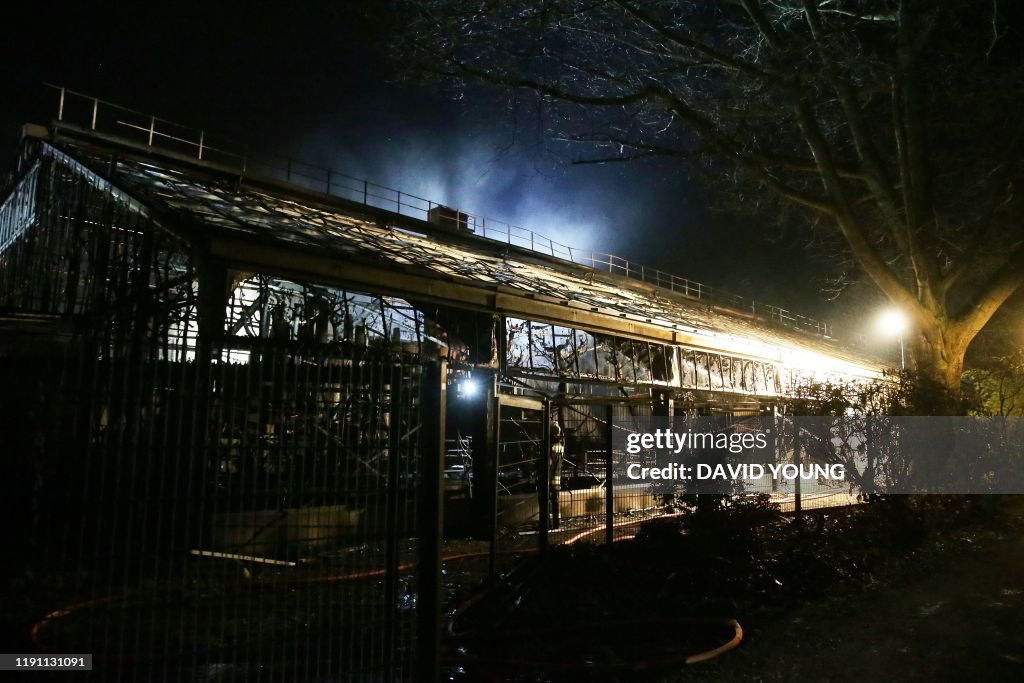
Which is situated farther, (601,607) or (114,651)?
(601,607)

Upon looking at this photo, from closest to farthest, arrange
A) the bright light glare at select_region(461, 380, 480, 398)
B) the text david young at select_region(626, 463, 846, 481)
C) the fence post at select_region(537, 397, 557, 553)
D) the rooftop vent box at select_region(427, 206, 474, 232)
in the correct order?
the fence post at select_region(537, 397, 557, 553)
the text david young at select_region(626, 463, 846, 481)
the bright light glare at select_region(461, 380, 480, 398)
the rooftop vent box at select_region(427, 206, 474, 232)

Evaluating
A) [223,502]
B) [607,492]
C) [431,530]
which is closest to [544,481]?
[607,492]

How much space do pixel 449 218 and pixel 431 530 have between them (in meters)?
22.3

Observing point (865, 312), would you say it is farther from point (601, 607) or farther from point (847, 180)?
point (601, 607)

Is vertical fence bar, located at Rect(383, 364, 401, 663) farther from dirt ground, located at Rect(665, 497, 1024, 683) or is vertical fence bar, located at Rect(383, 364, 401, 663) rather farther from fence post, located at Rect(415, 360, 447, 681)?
dirt ground, located at Rect(665, 497, 1024, 683)

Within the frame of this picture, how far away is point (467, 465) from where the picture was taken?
14.4 m

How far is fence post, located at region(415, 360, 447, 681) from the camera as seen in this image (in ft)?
15.4

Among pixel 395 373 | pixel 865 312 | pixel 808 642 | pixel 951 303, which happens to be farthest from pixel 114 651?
pixel 865 312

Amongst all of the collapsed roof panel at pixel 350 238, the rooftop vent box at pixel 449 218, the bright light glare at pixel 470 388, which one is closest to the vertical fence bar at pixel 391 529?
the collapsed roof panel at pixel 350 238

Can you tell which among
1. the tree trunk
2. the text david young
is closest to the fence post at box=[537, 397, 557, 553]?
the text david young

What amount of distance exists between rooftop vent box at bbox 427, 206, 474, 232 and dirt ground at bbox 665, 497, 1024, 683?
19545 millimetres

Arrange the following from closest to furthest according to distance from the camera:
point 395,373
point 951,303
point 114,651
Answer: point 114,651 < point 395,373 < point 951,303

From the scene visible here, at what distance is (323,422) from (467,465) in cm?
978

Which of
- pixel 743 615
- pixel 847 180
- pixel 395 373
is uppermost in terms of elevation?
pixel 847 180
